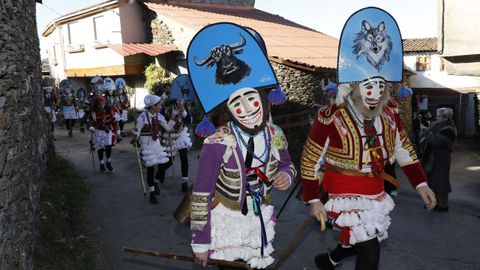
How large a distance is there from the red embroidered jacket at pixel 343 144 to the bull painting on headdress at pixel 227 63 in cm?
96

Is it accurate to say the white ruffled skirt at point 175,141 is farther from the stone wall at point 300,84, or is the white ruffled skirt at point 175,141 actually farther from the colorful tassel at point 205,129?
the stone wall at point 300,84

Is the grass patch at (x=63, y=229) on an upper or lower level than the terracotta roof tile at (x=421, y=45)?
lower

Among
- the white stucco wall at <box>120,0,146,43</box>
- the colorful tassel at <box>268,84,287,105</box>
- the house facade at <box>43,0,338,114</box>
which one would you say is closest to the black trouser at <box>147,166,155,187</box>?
the colorful tassel at <box>268,84,287,105</box>

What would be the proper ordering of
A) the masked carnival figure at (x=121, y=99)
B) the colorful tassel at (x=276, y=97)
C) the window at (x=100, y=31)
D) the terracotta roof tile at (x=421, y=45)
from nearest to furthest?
the colorful tassel at (x=276, y=97) < the masked carnival figure at (x=121, y=99) < the window at (x=100, y=31) < the terracotta roof tile at (x=421, y=45)

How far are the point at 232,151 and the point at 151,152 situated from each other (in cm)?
437

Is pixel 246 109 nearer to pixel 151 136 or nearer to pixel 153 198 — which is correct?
pixel 151 136

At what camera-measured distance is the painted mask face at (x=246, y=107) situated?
10.6 feet

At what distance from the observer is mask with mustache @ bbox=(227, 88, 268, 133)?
10.6 ft

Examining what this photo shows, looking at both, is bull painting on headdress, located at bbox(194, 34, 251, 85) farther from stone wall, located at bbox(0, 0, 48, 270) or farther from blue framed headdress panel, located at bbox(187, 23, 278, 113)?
stone wall, located at bbox(0, 0, 48, 270)

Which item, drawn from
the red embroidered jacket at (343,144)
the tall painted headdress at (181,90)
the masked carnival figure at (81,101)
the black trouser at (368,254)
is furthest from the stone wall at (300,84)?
the black trouser at (368,254)

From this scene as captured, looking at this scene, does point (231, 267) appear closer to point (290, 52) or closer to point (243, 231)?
point (243, 231)

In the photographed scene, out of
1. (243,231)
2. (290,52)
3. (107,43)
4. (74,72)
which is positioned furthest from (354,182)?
(74,72)

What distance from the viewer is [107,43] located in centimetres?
2089

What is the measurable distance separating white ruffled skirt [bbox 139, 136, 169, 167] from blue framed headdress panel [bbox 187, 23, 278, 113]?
4.31 metres
